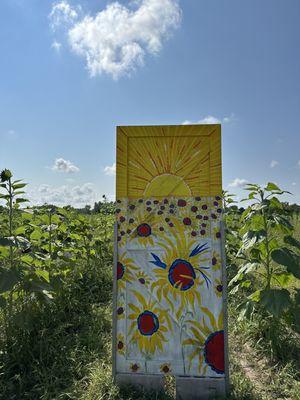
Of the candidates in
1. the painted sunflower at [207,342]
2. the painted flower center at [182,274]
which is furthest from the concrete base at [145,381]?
the painted flower center at [182,274]

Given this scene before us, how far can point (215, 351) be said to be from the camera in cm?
255

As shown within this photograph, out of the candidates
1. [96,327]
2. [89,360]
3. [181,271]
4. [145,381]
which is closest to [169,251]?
[181,271]

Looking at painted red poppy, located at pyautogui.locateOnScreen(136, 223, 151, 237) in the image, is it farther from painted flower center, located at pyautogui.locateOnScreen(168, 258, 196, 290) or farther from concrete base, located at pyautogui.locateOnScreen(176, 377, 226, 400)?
concrete base, located at pyautogui.locateOnScreen(176, 377, 226, 400)

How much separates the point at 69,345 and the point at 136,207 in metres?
1.54

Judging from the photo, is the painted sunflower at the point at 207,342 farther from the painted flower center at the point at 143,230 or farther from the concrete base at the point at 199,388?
the painted flower center at the point at 143,230

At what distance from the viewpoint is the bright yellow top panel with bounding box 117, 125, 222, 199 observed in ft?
8.54

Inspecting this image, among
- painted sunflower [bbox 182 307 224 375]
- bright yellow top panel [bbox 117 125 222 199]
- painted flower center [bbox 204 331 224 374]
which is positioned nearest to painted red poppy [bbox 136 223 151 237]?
bright yellow top panel [bbox 117 125 222 199]

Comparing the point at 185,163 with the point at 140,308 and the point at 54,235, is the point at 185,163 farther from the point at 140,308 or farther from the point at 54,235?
the point at 54,235

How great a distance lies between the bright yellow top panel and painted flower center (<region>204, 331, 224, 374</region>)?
1028mm

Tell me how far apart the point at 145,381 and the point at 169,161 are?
162 cm

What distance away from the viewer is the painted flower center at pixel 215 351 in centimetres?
254

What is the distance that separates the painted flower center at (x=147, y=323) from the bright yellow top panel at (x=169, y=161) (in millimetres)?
885

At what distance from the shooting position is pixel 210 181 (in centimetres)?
261

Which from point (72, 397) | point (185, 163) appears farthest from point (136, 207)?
point (72, 397)
